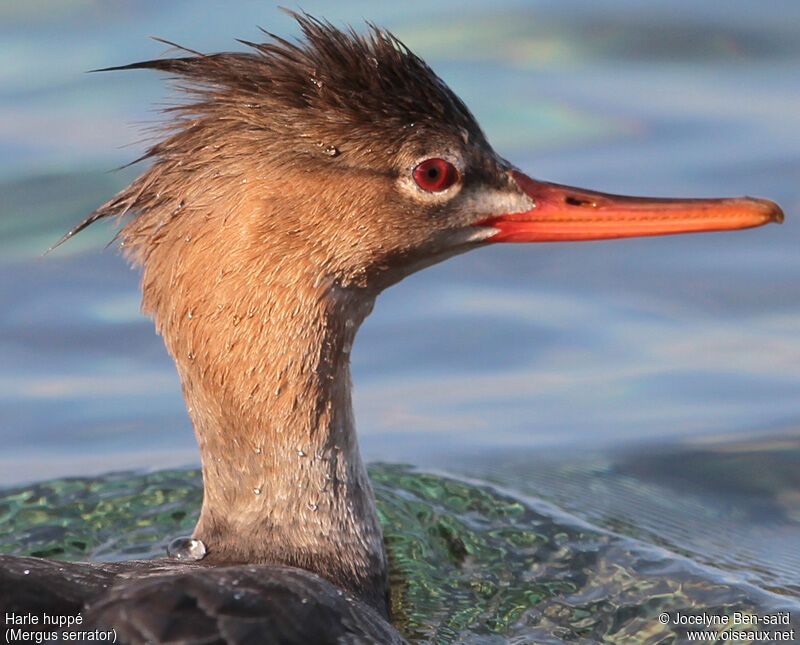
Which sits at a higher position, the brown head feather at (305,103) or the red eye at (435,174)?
the brown head feather at (305,103)

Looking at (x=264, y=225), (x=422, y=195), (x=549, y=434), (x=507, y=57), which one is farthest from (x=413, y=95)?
(x=507, y=57)

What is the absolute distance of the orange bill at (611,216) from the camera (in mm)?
5629

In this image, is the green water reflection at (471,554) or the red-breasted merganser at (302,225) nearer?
the red-breasted merganser at (302,225)

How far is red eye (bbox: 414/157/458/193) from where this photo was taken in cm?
566

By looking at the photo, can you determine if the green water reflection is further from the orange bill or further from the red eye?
the red eye

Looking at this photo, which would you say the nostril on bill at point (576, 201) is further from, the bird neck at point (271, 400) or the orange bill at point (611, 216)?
the bird neck at point (271, 400)

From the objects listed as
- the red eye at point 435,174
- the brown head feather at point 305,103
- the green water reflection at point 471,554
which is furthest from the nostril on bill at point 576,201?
the green water reflection at point 471,554

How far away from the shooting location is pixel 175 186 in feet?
18.4

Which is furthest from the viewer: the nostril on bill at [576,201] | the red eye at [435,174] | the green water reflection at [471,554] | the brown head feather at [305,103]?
the green water reflection at [471,554]

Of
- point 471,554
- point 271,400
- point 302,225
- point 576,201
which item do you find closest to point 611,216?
point 576,201

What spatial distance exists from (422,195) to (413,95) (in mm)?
375

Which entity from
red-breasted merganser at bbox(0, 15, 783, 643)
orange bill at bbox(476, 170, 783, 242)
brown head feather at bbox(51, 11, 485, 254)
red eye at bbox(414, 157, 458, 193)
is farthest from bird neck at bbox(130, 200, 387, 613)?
orange bill at bbox(476, 170, 783, 242)

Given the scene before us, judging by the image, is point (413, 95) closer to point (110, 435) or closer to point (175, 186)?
point (175, 186)

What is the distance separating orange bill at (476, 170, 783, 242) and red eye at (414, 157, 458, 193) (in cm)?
25
